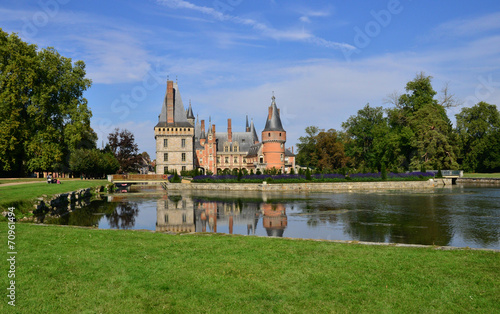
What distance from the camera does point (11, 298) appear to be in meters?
4.79

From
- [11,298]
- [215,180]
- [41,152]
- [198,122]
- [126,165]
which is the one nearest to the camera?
[11,298]

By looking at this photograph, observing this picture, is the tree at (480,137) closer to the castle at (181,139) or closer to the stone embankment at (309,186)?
the stone embankment at (309,186)

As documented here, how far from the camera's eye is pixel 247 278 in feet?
18.9

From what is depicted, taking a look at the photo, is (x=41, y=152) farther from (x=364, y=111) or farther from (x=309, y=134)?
(x=309, y=134)

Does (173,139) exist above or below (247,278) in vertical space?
above

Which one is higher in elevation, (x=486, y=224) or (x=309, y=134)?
(x=309, y=134)

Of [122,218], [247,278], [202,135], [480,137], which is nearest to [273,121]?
[202,135]

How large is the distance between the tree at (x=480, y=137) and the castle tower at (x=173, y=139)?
44.3 metres

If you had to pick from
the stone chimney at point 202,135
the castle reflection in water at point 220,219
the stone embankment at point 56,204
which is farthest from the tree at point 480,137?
the stone embankment at point 56,204

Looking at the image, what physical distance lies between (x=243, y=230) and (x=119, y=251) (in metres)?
6.21

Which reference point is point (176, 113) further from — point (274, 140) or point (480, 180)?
point (480, 180)

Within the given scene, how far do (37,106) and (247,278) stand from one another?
37612 millimetres

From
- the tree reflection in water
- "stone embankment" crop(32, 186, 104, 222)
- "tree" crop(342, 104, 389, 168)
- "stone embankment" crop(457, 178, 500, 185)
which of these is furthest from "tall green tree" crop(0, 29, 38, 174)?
"stone embankment" crop(457, 178, 500, 185)

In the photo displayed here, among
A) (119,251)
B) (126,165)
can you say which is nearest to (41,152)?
(126,165)
